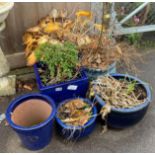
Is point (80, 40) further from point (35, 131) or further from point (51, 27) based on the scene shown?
point (35, 131)

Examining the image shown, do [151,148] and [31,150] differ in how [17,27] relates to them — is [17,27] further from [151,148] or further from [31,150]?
[151,148]

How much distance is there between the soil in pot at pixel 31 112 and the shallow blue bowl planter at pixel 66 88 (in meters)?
0.14

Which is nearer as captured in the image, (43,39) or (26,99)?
(26,99)

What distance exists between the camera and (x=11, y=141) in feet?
8.12

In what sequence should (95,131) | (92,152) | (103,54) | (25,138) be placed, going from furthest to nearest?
1. (103,54)
2. (95,131)
3. (92,152)
4. (25,138)

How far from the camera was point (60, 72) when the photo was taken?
255cm

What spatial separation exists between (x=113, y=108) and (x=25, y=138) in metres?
0.78

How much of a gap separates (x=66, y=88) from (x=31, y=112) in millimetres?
390

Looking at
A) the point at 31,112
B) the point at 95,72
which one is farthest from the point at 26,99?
the point at 95,72

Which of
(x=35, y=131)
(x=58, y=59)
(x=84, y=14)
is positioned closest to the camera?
(x=35, y=131)

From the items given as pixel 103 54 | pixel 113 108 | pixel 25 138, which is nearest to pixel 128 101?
pixel 113 108

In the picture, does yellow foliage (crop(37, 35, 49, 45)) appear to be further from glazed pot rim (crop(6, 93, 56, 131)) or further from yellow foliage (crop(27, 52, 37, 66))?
glazed pot rim (crop(6, 93, 56, 131))

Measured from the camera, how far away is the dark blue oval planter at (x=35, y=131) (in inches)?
83.0

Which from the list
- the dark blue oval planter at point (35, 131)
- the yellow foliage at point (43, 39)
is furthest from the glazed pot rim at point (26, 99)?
the yellow foliage at point (43, 39)
